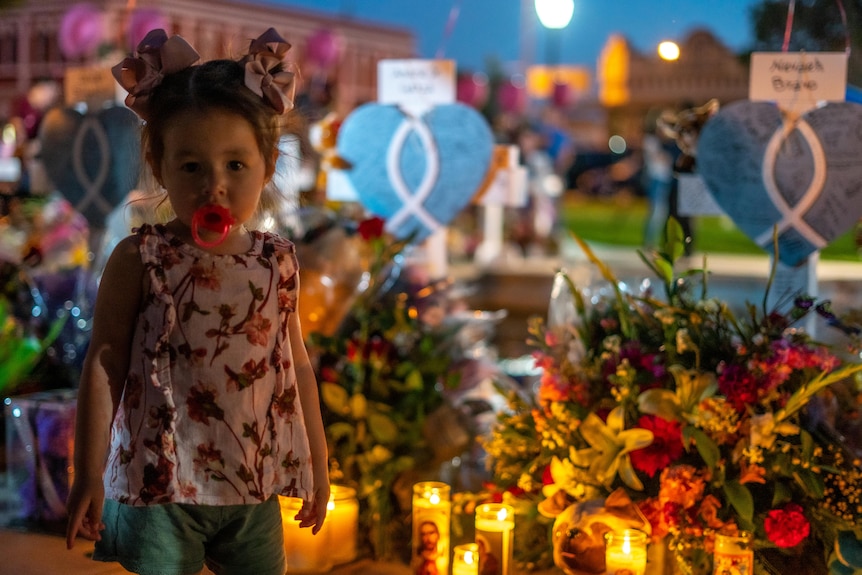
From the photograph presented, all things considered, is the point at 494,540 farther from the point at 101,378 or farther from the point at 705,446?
the point at 101,378

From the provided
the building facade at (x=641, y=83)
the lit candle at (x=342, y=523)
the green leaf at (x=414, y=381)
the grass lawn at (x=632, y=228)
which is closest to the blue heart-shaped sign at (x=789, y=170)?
the green leaf at (x=414, y=381)

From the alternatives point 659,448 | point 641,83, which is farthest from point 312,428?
point 641,83

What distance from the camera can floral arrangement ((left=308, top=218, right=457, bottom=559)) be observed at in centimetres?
313

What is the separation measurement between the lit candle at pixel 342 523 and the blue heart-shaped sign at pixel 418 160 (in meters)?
1.56

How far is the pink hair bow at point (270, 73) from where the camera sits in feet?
6.17

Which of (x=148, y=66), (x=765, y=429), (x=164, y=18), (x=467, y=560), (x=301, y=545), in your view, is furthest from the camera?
(x=164, y=18)

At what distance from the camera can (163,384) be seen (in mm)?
1799

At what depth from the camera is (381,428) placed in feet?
10.3

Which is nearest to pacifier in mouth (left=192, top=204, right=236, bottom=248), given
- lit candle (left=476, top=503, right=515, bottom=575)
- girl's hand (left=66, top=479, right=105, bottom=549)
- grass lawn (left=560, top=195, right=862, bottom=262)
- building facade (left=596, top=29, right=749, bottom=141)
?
girl's hand (left=66, top=479, right=105, bottom=549)

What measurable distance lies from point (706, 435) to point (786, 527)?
0.27 metres

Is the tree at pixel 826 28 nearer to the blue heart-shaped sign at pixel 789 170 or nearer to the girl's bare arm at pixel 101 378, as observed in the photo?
the blue heart-shaped sign at pixel 789 170

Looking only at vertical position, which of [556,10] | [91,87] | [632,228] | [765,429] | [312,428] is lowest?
[632,228]

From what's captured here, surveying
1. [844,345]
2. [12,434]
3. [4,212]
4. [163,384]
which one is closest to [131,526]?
[163,384]

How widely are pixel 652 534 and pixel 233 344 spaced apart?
1282 mm
